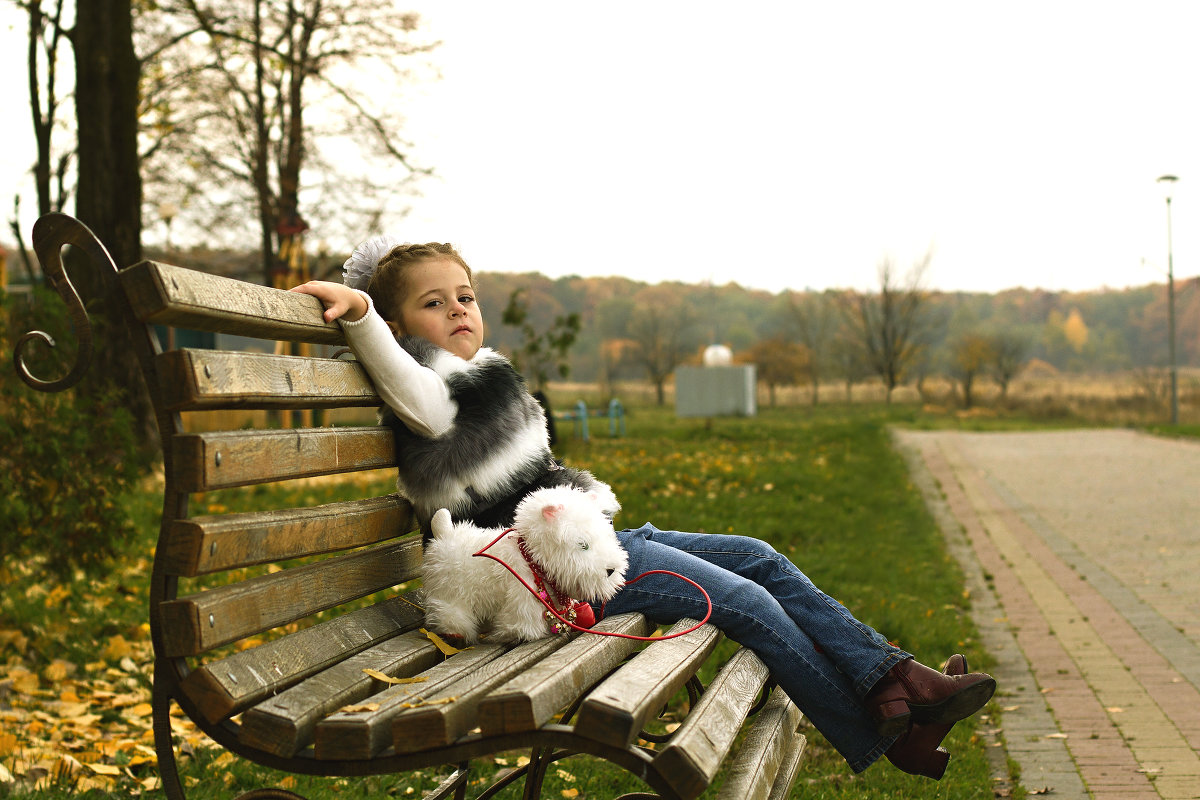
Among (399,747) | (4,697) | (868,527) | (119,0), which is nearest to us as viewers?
(399,747)

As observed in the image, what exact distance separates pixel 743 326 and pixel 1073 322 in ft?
65.1

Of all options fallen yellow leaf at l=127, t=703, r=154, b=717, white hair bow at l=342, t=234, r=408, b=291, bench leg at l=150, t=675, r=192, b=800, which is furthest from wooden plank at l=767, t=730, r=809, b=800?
fallen yellow leaf at l=127, t=703, r=154, b=717

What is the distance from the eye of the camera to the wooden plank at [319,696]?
1.61 meters

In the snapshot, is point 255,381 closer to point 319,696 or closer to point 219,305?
point 219,305

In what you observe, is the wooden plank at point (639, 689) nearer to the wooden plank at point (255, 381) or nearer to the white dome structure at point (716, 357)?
the wooden plank at point (255, 381)

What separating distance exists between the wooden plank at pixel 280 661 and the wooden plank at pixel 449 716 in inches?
12.2

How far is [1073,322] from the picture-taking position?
199 ft

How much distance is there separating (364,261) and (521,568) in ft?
3.35

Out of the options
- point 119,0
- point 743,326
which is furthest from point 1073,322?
point 119,0

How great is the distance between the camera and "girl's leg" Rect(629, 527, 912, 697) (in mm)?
2195

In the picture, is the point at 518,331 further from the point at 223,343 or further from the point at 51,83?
the point at 51,83

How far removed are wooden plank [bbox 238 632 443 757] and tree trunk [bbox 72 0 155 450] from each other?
6.84m

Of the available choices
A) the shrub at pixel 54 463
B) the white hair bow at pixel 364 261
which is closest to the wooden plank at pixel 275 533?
the white hair bow at pixel 364 261

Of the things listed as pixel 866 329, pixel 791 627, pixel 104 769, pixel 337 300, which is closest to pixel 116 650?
pixel 104 769
